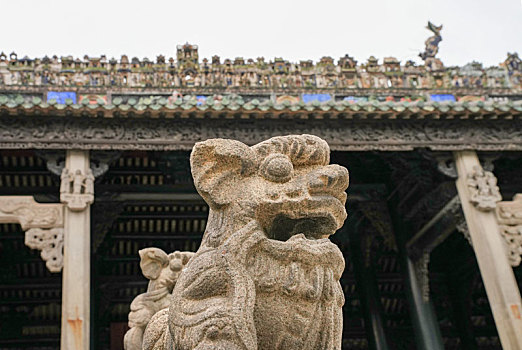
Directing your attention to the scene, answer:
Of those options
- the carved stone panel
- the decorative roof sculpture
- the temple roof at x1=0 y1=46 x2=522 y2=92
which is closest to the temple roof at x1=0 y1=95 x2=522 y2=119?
the carved stone panel

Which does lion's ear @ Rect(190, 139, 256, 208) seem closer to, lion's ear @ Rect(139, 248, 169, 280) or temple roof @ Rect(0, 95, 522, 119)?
lion's ear @ Rect(139, 248, 169, 280)

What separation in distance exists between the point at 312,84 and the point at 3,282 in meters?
6.95

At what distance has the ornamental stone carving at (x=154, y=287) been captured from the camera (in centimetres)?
434

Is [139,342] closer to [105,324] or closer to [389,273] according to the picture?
[105,324]

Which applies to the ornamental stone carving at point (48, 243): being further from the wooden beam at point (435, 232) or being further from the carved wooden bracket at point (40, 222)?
the wooden beam at point (435, 232)

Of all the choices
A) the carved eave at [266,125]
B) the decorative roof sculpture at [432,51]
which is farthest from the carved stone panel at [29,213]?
the decorative roof sculpture at [432,51]

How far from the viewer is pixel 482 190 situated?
8.32 meters

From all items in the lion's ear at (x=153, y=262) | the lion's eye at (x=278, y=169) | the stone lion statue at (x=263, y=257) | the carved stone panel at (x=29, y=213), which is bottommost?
the stone lion statue at (x=263, y=257)

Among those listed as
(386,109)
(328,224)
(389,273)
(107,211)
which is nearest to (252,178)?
(328,224)

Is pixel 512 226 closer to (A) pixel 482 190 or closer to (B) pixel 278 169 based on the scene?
(A) pixel 482 190

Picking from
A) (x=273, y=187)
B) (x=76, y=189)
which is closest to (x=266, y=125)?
(x=76, y=189)

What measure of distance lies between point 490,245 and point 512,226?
562mm

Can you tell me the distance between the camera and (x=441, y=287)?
39.3 feet

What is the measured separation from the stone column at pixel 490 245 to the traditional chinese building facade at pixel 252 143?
2 centimetres
